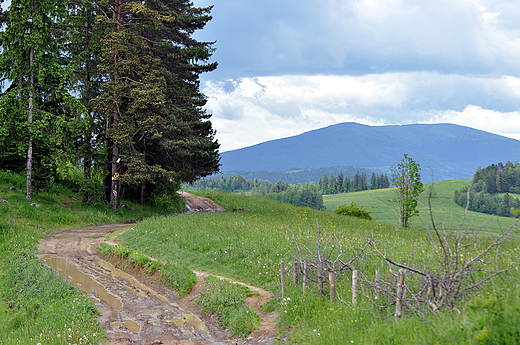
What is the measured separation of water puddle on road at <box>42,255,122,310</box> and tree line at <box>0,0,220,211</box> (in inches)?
529

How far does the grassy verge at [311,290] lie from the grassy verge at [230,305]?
33.5 inches

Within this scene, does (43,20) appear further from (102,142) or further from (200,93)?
(200,93)

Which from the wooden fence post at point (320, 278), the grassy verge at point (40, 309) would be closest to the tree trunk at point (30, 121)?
the grassy verge at point (40, 309)

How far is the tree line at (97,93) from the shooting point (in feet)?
90.8

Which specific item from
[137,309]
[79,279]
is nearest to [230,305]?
[137,309]

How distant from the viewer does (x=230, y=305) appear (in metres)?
10.7

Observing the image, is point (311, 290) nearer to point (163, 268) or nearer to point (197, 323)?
point (197, 323)

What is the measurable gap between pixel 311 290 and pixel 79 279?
10037 millimetres

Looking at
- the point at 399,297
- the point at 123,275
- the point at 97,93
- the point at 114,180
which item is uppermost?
the point at 97,93

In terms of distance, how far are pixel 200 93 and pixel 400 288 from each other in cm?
3700

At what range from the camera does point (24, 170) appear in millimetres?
32219

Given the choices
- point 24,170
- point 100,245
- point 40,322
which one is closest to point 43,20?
point 24,170

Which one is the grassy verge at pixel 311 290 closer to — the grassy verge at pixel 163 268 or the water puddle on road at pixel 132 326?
the grassy verge at pixel 163 268

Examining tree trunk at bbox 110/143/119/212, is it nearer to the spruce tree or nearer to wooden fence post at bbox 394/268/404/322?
the spruce tree
